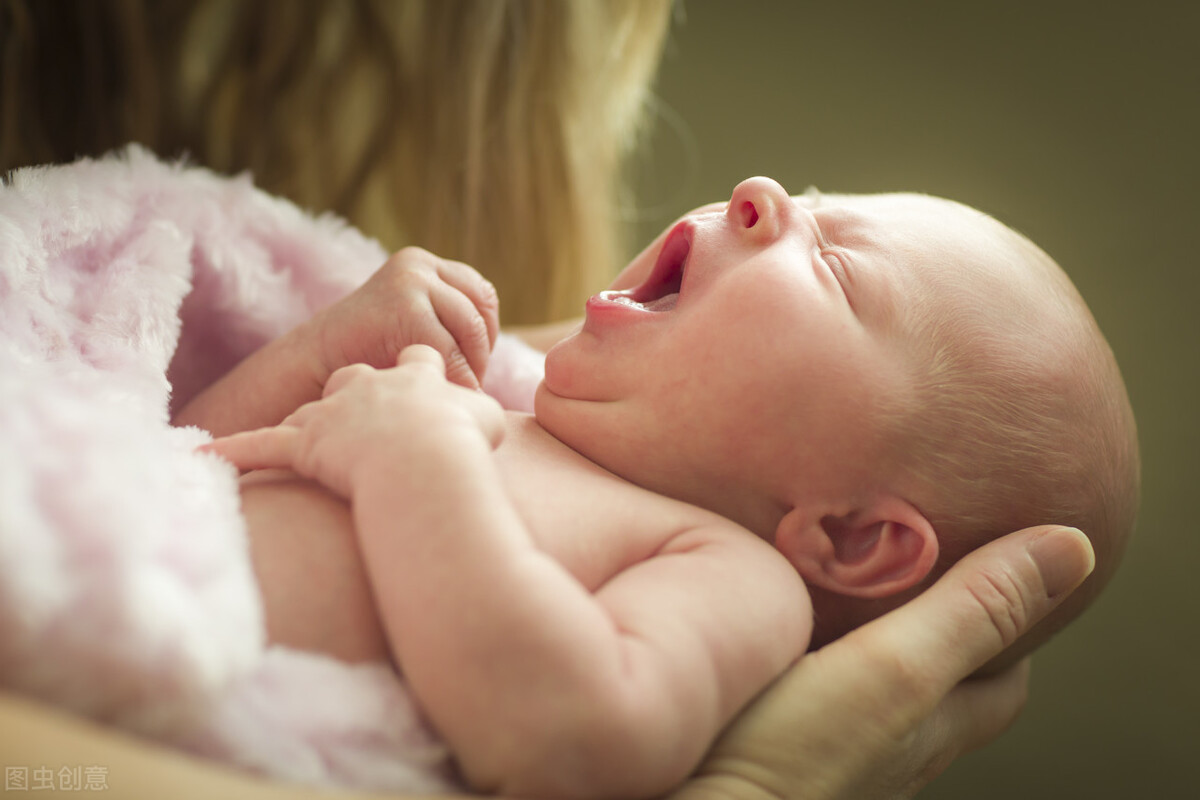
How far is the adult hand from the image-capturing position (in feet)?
2.31

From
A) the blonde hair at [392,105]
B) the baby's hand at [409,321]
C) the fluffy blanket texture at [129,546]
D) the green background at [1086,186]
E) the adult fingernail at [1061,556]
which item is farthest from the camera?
the green background at [1086,186]

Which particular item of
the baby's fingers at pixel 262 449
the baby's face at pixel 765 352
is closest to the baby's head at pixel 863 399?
the baby's face at pixel 765 352

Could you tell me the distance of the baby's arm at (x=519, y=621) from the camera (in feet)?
1.93

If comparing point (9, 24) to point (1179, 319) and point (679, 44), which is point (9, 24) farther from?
point (1179, 319)

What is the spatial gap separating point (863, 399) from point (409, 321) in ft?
1.46

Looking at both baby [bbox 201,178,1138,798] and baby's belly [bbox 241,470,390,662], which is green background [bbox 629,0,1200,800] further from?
baby's belly [bbox 241,470,390,662]

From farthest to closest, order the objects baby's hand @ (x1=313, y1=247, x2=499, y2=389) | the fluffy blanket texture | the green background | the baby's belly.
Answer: the green background, baby's hand @ (x1=313, y1=247, x2=499, y2=389), the baby's belly, the fluffy blanket texture

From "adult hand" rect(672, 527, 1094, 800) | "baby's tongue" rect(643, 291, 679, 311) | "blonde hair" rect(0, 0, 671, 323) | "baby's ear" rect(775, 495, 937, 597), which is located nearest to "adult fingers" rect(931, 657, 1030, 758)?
"adult hand" rect(672, 527, 1094, 800)

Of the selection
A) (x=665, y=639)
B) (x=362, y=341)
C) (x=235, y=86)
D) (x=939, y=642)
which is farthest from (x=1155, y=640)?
(x=235, y=86)

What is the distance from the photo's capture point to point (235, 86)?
1359 millimetres

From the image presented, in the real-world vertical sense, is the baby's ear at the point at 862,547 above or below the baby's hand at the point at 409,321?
below

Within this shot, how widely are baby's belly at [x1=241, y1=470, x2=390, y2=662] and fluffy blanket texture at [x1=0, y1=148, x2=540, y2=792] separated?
0.11 ft

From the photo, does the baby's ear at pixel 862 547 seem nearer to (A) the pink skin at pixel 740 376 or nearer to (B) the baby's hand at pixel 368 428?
(A) the pink skin at pixel 740 376

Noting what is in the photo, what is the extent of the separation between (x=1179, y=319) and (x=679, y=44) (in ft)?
3.42
